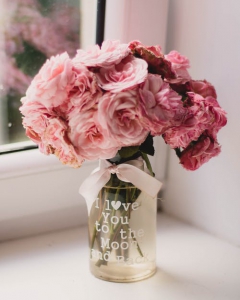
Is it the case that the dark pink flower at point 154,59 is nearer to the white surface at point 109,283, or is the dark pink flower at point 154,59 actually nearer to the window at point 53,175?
the window at point 53,175

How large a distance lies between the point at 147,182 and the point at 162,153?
302mm

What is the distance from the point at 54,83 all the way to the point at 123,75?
94mm

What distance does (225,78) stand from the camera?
1015 mm

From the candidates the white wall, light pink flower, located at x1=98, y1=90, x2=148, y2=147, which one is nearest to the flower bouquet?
light pink flower, located at x1=98, y1=90, x2=148, y2=147

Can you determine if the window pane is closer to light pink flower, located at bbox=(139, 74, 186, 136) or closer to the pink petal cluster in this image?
the pink petal cluster

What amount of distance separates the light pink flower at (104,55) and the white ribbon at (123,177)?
17 centimetres

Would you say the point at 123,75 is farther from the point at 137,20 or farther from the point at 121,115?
the point at 137,20

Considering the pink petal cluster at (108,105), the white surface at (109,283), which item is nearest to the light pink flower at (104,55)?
the pink petal cluster at (108,105)

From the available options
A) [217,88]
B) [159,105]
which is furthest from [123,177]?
[217,88]

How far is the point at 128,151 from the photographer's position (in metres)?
0.84

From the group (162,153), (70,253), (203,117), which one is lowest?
(70,253)

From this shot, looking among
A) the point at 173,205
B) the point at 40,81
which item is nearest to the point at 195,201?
the point at 173,205

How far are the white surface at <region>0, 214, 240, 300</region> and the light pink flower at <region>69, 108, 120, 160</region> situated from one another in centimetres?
24

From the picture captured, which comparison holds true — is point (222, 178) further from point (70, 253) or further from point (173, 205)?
point (70, 253)
